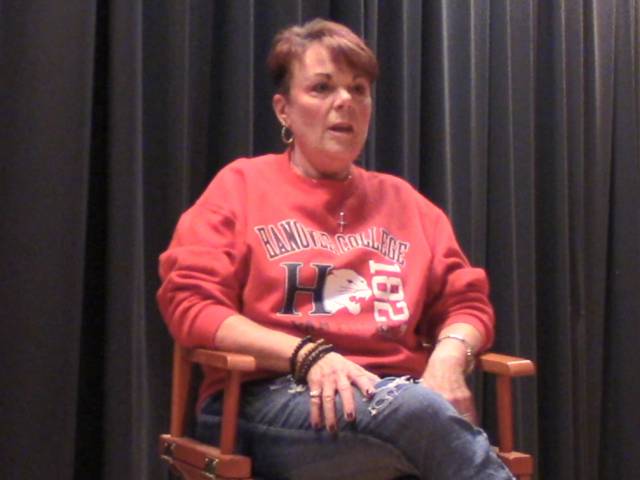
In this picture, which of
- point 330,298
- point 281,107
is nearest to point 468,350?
point 330,298

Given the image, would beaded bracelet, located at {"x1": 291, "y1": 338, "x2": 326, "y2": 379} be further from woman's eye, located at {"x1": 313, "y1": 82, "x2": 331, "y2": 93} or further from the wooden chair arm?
woman's eye, located at {"x1": 313, "y1": 82, "x2": 331, "y2": 93}

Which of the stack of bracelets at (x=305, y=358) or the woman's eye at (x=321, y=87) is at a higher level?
the woman's eye at (x=321, y=87)

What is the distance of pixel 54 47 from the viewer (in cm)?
200

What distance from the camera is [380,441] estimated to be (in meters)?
1.52

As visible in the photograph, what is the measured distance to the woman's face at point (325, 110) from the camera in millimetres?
1893

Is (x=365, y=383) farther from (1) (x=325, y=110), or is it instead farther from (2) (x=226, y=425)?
(1) (x=325, y=110)

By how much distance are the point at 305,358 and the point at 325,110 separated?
532 mm

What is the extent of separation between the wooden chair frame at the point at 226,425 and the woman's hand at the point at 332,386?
4.2 inches

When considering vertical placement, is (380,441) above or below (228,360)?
below

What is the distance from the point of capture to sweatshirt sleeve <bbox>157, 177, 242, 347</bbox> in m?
1.67

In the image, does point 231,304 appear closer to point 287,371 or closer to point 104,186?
point 287,371

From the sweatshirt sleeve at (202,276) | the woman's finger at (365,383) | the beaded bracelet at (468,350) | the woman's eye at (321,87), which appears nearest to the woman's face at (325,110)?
the woman's eye at (321,87)

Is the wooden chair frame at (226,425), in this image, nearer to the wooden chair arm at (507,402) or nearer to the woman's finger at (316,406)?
the wooden chair arm at (507,402)

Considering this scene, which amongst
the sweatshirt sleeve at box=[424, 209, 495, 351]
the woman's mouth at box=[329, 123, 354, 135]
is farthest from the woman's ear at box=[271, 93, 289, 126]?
the sweatshirt sleeve at box=[424, 209, 495, 351]
